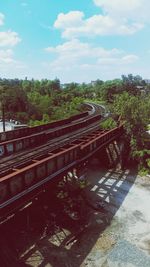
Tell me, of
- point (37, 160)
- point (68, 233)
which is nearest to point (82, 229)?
point (68, 233)

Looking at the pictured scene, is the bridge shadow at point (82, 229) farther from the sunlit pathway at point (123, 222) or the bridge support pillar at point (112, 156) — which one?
the bridge support pillar at point (112, 156)

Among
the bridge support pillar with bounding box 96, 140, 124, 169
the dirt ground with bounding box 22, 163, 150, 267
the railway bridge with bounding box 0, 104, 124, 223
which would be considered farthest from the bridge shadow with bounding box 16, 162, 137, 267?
the bridge support pillar with bounding box 96, 140, 124, 169

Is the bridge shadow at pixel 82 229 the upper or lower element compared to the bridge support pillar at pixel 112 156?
lower

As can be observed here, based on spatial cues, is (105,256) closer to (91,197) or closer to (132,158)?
(91,197)

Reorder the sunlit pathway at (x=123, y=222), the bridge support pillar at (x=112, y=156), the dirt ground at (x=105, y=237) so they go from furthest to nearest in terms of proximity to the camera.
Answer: the bridge support pillar at (x=112, y=156), the sunlit pathway at (x=123, y=222), the dirt ground at (x=105, y=237)

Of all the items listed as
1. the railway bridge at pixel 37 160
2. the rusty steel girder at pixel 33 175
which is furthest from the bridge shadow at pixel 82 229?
the rusty steel girder at pixel 33 175

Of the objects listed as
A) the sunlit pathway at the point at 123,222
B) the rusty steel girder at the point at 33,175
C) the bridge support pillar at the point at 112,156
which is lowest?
the sunlit pathway at the point at 123,222

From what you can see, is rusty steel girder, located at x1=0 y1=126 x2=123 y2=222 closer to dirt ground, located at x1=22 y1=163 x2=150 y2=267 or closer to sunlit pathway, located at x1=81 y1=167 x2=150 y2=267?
dirt ground, located at x1=22 y1=163 x2=150 y2=267
